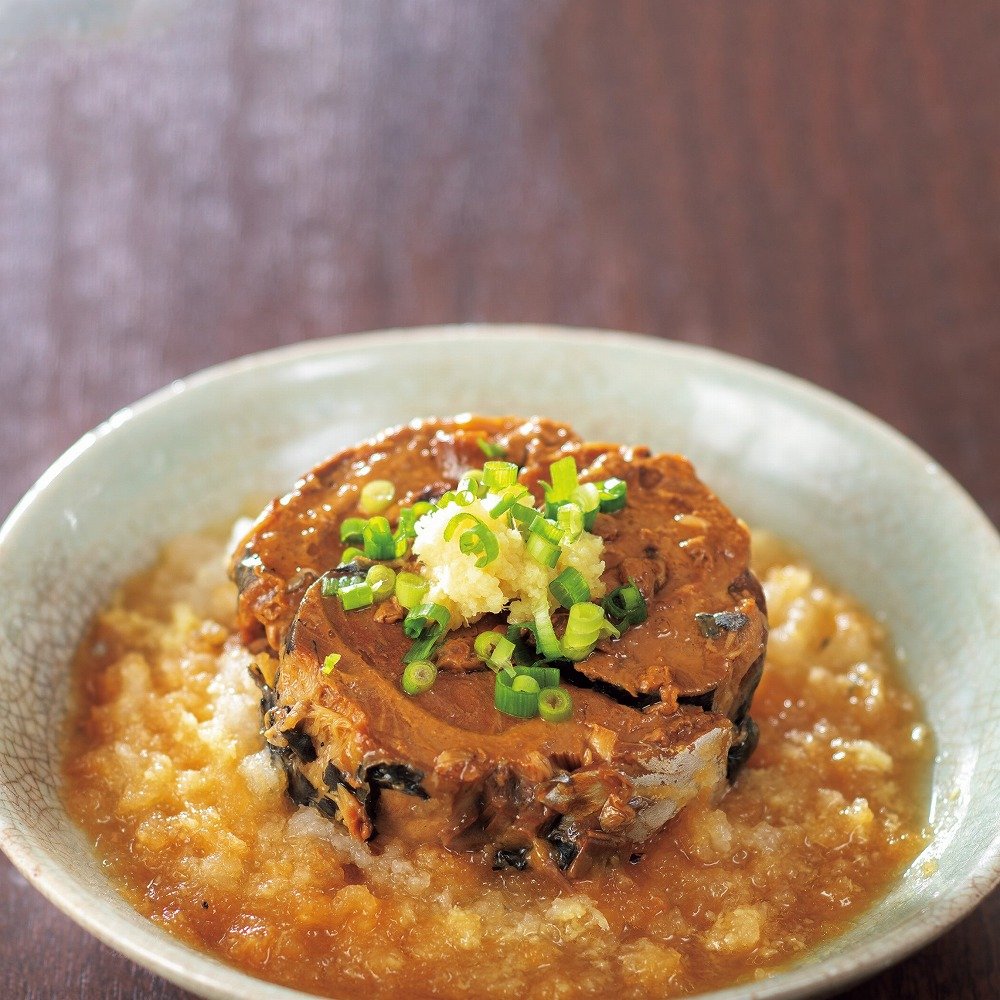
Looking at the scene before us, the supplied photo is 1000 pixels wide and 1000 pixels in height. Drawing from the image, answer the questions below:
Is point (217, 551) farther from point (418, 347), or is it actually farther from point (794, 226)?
point (794, 226)

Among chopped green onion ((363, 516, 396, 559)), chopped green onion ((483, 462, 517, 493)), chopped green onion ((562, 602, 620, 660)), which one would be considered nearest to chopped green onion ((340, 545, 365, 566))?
chopped green onion ((363, 516, 396, 559))

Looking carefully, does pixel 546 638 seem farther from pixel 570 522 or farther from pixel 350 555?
pixel 350 555

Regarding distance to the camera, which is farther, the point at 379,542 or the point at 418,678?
the point at 379,542

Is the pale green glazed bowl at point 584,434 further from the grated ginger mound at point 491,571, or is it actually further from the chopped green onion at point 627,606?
the grated ginger mound at point 491,571

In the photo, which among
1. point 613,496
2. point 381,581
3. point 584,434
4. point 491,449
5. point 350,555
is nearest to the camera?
point 381,581

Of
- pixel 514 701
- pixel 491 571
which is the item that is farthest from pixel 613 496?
pixel 514 701

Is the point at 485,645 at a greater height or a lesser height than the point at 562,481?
lesser

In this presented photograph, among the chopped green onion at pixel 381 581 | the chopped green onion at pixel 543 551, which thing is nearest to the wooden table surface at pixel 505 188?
the chopped green onion at pixel 381 581

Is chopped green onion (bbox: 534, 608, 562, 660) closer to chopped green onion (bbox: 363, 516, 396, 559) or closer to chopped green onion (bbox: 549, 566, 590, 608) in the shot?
chopped green onion (bbox: 549, 566, 590, 608)
